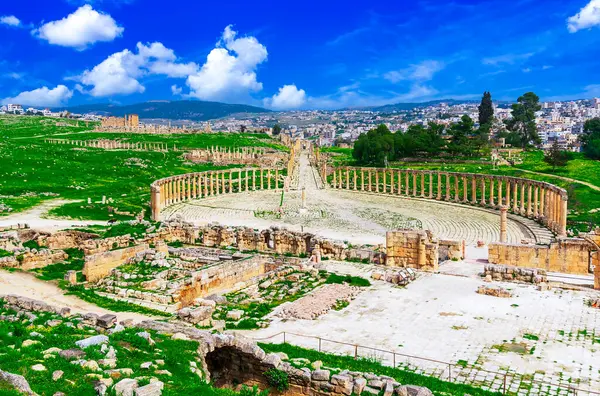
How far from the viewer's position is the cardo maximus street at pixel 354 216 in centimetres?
4744

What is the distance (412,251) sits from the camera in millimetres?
31047

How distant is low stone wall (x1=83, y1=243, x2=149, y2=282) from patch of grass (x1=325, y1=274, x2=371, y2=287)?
37.1 ft

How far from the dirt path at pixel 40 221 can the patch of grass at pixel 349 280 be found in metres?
21.3

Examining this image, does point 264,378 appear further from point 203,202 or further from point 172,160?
point 172,160

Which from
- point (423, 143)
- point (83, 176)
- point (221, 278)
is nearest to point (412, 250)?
point (221, 278)

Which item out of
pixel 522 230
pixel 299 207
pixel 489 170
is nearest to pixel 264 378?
pixel 522 230

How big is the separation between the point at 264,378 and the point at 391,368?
363 cm

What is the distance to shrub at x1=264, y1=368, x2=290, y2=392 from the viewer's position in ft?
48.7

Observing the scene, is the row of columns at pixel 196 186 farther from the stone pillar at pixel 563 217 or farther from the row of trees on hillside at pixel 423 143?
the stone pillar at pixel 563 217

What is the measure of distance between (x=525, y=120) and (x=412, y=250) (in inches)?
4046

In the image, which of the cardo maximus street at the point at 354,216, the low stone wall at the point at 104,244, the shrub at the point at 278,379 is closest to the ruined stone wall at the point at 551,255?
the cardo maximus street at the point at 354,216

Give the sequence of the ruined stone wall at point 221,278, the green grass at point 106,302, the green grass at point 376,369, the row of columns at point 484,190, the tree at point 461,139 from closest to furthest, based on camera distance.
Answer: the green grass at point 376,369
the green grass at point 106,302
the ruined stone wall at point 221,278
the row of columns at point 484,190
the tree at point 461,139

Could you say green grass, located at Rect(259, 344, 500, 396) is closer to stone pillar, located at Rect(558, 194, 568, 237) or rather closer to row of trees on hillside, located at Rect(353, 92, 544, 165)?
stone pillar, located at Rect(558, 194, 568, 237)

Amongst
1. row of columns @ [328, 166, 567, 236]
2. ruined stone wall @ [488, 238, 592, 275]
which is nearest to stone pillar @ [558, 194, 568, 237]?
row of columns @ [328, 166, 567, 236]
